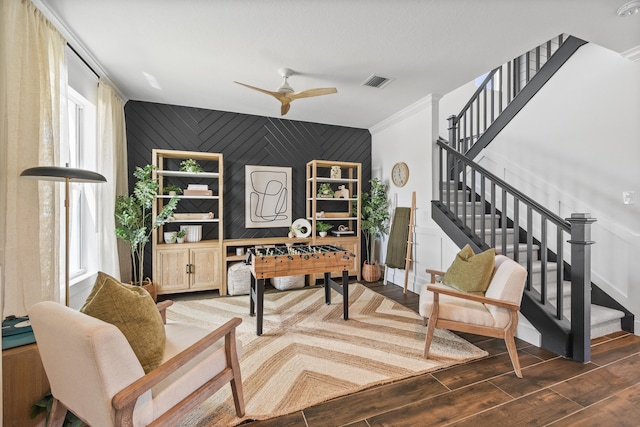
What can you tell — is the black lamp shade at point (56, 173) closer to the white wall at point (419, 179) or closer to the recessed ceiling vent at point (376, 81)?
the recessed ceiling vent at point (376, 81)

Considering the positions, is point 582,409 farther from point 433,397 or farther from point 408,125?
point 408,125

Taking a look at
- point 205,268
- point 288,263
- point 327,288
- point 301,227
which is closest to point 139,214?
point 205,268

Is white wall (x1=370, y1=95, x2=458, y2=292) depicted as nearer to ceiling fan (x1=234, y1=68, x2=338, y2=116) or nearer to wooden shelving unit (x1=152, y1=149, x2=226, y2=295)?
ceiling fan (x1=234, y1=68, x2=338, y2=116)

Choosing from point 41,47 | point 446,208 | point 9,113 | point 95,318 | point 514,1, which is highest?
point 514,1

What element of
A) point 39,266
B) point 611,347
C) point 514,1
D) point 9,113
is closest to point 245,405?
point 39,266

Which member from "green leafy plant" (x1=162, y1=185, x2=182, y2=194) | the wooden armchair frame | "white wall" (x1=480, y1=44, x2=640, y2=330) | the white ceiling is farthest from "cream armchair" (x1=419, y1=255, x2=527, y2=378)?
"green leafy plant" (x1=162, y1=185, x2=182, y2=194)

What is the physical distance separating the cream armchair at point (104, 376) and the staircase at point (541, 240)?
9.29ft

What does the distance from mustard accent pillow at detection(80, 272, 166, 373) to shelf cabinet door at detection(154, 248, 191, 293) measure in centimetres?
283

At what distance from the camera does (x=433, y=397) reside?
1931 mm

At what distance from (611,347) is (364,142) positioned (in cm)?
444

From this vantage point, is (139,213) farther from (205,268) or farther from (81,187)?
(205,268)

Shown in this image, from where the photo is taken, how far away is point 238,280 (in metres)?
4.16

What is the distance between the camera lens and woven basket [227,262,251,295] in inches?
163

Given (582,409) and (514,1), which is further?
(514,1)
